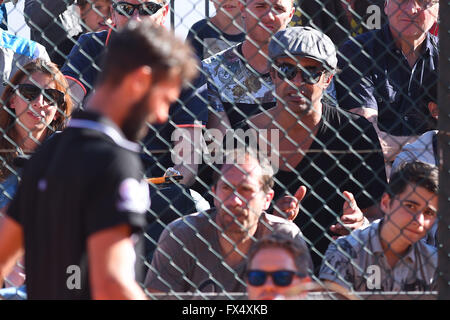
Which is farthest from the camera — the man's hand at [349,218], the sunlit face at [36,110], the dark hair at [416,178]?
the sunlit face at [36,110]

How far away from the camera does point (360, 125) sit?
4098 mm

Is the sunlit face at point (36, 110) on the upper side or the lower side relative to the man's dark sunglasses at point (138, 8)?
lower

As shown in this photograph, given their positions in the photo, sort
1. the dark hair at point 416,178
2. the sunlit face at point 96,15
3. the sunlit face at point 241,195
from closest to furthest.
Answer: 1. the sunlit face at point 241,195
2. the dark hair at point 416,178
3. the sunlit face at point 96,15

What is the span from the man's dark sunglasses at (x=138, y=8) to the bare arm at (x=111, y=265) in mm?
2391

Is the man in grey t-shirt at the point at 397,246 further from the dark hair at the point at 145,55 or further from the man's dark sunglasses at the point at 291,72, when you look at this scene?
Answer: the dark hair at the point at 145,55

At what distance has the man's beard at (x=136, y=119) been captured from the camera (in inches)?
83.8

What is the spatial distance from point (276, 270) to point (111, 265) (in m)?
1.13

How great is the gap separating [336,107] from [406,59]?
690 mm

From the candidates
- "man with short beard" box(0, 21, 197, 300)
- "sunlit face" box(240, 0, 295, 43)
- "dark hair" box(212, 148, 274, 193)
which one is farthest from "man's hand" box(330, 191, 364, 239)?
"man with short beard" box(0, 21, 197, 300)

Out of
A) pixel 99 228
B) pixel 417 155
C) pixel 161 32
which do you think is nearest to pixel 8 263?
pixel 99 228

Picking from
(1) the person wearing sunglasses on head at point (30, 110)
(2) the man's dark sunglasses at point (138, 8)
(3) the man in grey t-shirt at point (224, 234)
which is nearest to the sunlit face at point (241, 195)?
(3) the man in grey t-shirt at point (224, 234)

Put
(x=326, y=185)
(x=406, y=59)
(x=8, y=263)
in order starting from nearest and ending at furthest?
(x=8, y=263) < (x=326, y=185) < (x=406, y=59)

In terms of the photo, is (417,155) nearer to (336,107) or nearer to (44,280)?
(336,107)
